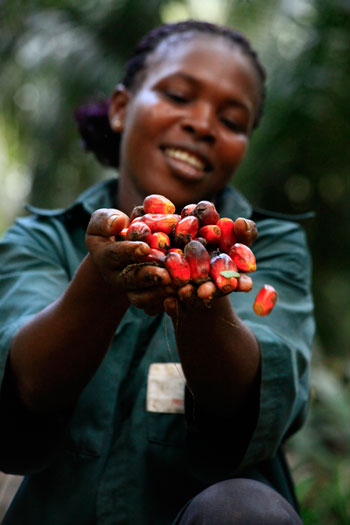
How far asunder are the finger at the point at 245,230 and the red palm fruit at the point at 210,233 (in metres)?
0.03

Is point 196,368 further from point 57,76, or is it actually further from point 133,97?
point 57,76

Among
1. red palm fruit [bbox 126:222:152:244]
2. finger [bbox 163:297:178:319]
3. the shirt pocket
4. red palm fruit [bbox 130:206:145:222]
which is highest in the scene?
red palm fruit [bbox 126:222:152:244]

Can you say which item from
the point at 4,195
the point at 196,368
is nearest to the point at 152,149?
the point at 196,368

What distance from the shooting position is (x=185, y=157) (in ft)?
5.53

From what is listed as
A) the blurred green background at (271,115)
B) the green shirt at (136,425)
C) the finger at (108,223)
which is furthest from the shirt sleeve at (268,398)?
Result: the blurred green background at (271,115)

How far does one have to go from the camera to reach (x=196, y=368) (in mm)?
1073

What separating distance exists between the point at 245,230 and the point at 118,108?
127cm

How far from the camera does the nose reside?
1673mm

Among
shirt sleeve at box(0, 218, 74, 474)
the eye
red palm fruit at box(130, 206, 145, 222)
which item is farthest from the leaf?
the eye

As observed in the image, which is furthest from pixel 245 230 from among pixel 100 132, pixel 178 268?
pixel 100 132

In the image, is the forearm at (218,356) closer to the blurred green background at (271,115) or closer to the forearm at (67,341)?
the forearm at (67,341)

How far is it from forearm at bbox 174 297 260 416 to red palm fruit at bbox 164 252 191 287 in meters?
0.09

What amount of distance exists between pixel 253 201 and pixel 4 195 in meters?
3.40

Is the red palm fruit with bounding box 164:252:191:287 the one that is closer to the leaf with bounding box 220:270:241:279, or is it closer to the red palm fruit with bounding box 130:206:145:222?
the leaf with bounding box 220:270:241:279
